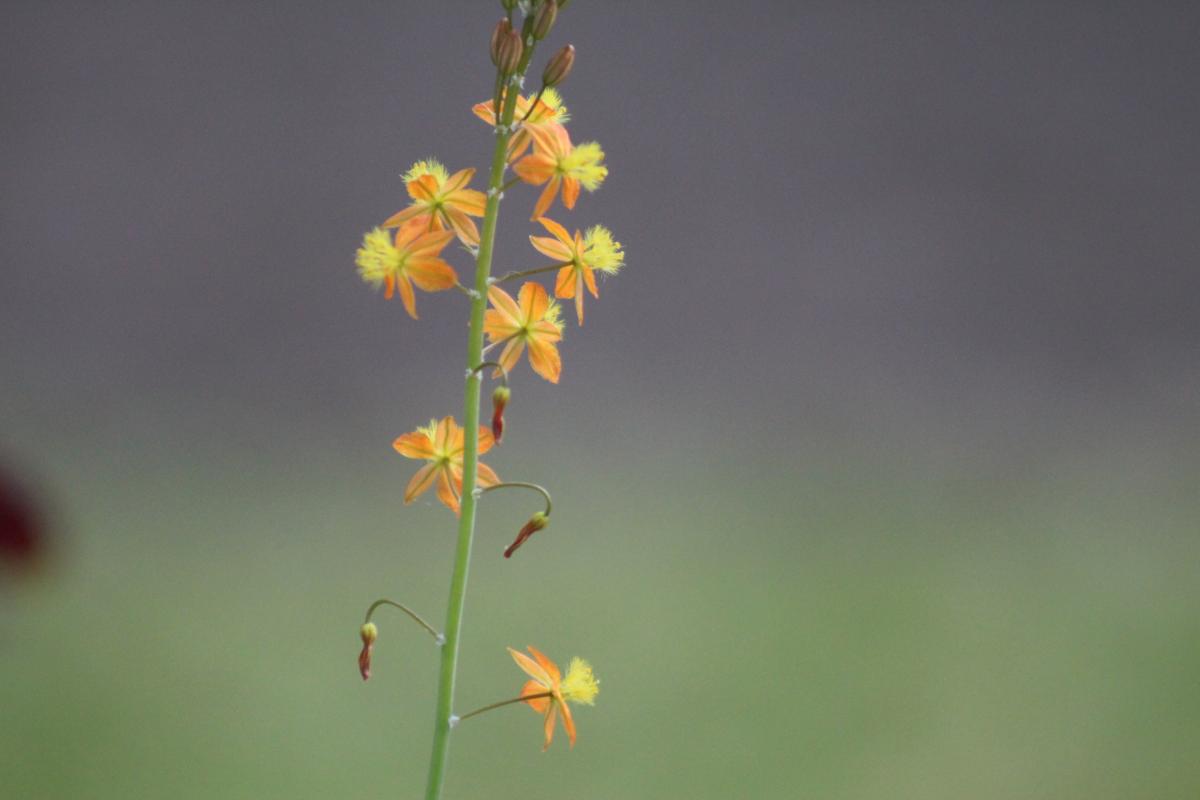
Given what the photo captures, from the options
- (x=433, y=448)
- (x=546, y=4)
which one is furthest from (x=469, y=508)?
(x=546, y=4)

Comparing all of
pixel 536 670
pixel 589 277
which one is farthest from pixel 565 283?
pixel 536 670

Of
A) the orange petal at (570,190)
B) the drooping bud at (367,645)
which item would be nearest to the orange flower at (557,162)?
the orange petal at (570,190)

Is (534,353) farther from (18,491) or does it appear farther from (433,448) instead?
(18,491)

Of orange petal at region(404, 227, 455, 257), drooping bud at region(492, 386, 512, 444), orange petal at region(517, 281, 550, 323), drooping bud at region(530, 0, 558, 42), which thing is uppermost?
drooping bud at region(530, 0, 558, 42)

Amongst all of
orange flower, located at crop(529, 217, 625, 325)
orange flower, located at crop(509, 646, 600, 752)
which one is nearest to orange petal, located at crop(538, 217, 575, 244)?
orange flower, located at crop(529, 217, 625, 325)

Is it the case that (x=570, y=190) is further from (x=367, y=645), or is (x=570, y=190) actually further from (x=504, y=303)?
(x=367, y=645)

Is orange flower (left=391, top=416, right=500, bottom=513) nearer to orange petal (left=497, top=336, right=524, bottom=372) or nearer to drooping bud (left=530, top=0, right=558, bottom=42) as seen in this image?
orange petal (left=497, top=336, right=524, bottom=372)
